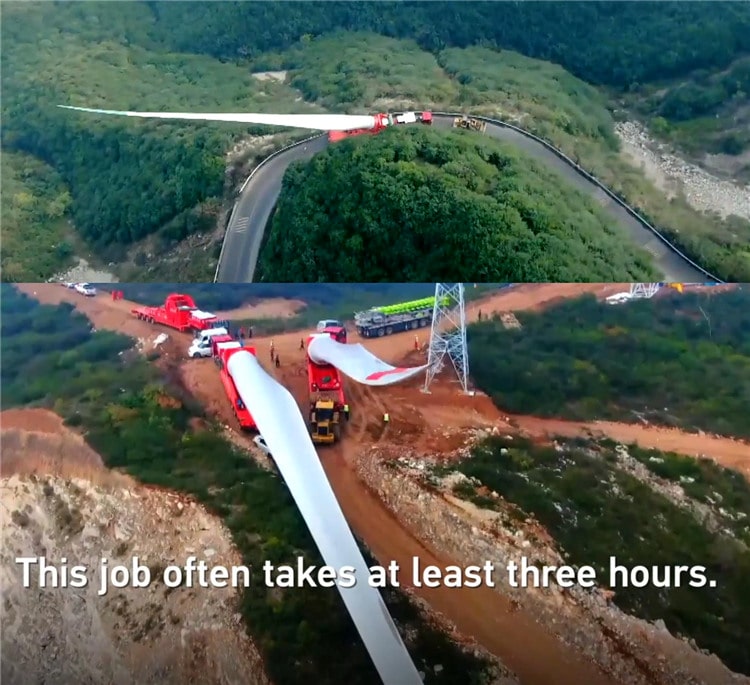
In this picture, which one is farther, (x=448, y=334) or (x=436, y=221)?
(x=436, y=221)

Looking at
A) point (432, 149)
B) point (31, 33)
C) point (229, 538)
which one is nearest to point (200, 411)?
point (229, 538)

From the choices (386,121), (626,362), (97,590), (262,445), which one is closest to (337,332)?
(262,445)

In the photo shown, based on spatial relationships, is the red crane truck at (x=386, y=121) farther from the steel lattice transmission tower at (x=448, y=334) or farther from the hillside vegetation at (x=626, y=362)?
the hillside vegetation at (x=626, y=362)

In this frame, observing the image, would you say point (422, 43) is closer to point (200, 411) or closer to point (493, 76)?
point (493, 76)

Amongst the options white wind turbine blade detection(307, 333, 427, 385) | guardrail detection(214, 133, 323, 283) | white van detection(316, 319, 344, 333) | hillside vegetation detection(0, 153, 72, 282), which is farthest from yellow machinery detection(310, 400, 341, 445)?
A: hillside vegetation detection(0, 153, 72, 282)

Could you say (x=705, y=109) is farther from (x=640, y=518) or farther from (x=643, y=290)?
(x=640, y=518)

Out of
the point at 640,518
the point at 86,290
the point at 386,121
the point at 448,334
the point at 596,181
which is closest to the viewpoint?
the point at 640,518
